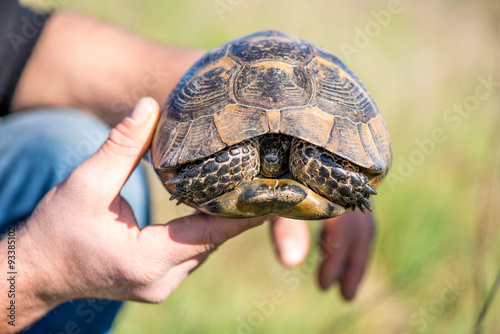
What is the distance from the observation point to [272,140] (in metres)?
2.06

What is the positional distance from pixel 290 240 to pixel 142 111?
1.36 meters

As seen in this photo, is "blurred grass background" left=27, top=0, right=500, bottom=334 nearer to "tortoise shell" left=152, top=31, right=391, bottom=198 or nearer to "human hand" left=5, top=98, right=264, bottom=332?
"human hand" left=5, top=98, right=264, bottom=332

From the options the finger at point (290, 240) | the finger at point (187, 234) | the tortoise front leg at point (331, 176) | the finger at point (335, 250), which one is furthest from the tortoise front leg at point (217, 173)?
the finger at point (335, 250)

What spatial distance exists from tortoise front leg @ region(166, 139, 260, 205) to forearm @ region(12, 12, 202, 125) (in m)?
1.91

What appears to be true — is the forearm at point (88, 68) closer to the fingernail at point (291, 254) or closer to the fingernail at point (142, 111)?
the fingernail at point (142, 111)

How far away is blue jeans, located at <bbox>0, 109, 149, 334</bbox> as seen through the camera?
2.79 meters

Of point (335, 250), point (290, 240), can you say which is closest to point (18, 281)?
point (290, 240)

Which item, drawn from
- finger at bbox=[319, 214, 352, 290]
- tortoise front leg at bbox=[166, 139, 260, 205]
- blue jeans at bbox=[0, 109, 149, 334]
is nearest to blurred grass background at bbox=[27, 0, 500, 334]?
finger at bbox=[319, 214, 352, 290]

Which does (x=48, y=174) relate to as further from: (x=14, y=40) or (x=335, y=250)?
(x=335, y=250)

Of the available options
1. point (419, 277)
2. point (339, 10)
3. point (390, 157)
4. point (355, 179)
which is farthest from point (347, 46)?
point (355, 179)

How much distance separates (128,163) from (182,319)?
1929 millimetres

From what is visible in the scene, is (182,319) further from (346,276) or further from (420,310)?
(420,310)

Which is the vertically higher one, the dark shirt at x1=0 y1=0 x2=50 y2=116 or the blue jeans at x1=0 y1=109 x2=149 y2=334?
the dark shirt at x1=0 y1=0 x2=50 y2=116

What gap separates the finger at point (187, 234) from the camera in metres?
2.24
